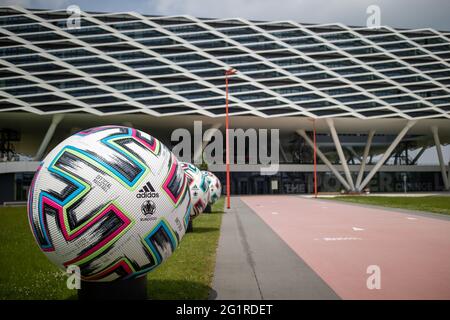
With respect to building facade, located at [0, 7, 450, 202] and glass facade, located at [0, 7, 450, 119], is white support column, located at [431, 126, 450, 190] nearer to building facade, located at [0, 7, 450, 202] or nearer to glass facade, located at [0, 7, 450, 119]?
building facade, located at [0, 7, 450, 202]

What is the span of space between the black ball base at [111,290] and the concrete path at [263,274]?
1.10 metres

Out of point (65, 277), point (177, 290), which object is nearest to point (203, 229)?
point (65, 277)

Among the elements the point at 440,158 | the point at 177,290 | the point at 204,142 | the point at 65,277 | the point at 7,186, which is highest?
the point at 204,142

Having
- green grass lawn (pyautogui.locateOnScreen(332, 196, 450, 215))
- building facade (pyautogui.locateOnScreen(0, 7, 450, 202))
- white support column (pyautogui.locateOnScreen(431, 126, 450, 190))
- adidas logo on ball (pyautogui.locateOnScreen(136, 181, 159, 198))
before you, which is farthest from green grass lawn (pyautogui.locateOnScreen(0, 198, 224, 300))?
white support column (pyautogui.locateOnScreen(431, 126, 450, 190))

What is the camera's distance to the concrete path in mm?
4918

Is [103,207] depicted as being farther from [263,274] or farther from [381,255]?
[381,255]

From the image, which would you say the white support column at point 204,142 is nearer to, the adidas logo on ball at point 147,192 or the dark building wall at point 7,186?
the dark building wall at point 7,186

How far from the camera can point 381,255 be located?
7.55 metres

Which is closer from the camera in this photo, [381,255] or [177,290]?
[177,290]

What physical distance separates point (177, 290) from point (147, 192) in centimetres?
179

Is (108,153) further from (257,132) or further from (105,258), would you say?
(257,132)

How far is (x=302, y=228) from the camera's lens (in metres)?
12.5
